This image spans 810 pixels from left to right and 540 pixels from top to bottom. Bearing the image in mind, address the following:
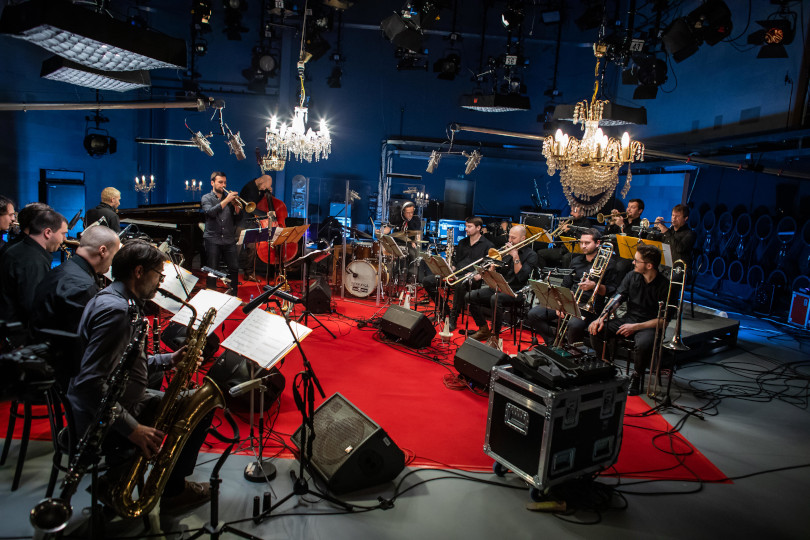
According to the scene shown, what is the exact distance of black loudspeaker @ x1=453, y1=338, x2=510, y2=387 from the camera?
15.5 feet

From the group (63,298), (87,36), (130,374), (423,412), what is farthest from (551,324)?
(87,36)

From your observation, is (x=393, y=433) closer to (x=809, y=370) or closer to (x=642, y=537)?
A: (x=642, y=537)

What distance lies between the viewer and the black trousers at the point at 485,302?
6402 millimetres

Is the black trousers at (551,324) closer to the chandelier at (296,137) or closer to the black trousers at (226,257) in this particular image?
the chandelier at (296,137)

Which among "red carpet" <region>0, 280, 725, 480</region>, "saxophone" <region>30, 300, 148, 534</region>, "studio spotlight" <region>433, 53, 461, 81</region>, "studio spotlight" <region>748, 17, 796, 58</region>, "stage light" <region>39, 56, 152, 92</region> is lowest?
"red carpet" <region>0, 280, 725, 480</region>

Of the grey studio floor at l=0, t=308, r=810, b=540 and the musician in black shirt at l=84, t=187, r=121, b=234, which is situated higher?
the musician in black shirt at l=84, t=187, r=121, b=234

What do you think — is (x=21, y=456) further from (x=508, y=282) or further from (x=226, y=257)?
(x=508, y=282)

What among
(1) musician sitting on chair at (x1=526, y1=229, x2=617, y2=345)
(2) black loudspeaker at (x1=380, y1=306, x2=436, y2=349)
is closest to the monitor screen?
(1) musician sitting on chair at (x1=526, y1=229, x2=617, y2=345)

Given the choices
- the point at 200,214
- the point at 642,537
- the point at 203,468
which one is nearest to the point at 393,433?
the point at 203,468

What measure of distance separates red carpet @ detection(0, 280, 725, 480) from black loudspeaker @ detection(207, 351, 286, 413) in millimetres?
163

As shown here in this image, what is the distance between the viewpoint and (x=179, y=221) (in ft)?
29.4

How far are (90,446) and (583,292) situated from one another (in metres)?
5.26

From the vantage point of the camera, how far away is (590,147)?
5.80 m

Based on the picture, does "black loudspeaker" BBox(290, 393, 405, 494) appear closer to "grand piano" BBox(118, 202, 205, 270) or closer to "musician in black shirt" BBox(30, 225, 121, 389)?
"musician in black shirt" BBox(30, 225, 121, 389)
